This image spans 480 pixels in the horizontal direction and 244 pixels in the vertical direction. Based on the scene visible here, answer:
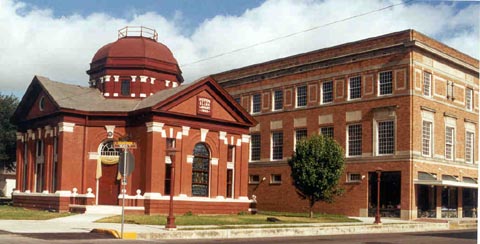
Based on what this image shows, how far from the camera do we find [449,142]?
49.8 m

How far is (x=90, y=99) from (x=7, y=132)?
61.2 ft

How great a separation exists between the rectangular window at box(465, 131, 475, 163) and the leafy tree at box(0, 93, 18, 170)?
37749 millimetres

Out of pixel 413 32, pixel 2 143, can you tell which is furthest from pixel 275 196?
pixel 2 143

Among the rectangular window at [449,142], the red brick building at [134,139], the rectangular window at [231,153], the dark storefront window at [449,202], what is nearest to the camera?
the red brick building at [134,139]

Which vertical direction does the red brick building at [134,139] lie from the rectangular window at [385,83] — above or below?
below

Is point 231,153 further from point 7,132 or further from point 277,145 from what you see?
point 7,132

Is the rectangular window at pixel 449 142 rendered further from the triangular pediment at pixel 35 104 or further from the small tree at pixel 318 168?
the triangular pediment at pixel 35 104

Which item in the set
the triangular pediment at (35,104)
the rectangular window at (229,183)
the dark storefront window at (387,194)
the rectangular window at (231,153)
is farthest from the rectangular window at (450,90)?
the triangular pediment at (35,104)

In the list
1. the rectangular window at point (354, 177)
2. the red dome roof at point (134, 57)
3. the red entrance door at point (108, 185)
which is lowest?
the red entrance door at point (108, 185)

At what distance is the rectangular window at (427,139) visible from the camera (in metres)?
47.0

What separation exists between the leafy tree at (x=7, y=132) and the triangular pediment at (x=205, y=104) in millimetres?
23793

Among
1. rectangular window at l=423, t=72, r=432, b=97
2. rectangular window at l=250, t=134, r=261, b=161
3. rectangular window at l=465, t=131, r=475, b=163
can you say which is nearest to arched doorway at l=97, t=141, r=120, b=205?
rectangular window at l=250, t=134, r=261, b=161

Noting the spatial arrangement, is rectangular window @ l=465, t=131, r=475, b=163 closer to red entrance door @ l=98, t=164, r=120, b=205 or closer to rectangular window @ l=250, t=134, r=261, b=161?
rectangular window @ l=250, t=134, r=261, b=161

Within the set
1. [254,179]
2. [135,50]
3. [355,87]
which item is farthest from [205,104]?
[254,179]
